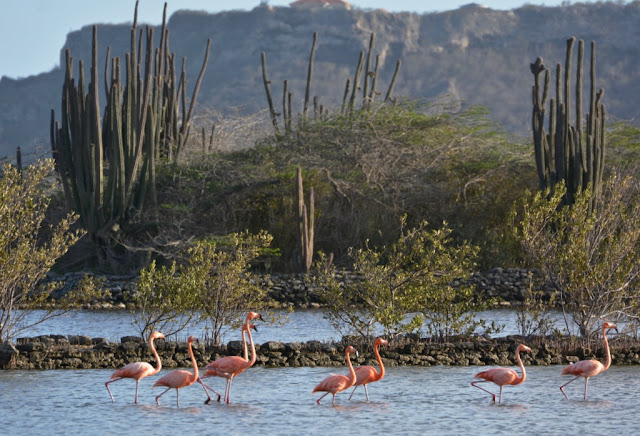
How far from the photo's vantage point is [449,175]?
29984 millimetres

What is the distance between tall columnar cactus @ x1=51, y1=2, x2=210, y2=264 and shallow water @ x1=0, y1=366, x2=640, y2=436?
35.9 ft

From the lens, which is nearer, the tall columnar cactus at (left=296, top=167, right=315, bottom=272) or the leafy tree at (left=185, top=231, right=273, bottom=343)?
the leafy tree at (left=185, top=231, right=273, bottom=343)

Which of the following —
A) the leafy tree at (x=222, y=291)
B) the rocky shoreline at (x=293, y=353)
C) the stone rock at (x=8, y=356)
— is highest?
the leafy tree at (x=222, y=291)

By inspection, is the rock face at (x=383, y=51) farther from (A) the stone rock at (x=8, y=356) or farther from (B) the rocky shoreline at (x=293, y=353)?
(A) the stone rock at (x=8, y=356)

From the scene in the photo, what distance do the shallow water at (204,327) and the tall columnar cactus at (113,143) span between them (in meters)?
3.07

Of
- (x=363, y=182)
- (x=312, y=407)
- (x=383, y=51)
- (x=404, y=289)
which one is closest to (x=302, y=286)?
(x=363, y=182)

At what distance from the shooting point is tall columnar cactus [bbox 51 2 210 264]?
79.3ft

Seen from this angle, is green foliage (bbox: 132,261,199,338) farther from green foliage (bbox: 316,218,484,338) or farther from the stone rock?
green foliage (bbox: 316,218,484,338)

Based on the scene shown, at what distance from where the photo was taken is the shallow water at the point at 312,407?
1086cm

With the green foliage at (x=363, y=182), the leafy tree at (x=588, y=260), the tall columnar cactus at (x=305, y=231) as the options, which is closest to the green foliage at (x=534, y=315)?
the leafy tree at (x=588, y=260)

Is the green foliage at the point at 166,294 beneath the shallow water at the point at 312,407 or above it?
above

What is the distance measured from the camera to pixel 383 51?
96125 millimetres

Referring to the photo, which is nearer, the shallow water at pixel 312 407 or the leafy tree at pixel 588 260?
the shallow water at pixel 312 407

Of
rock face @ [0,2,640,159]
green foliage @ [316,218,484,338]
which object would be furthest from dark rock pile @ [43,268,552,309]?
rock face @ [0,2,640,159]
